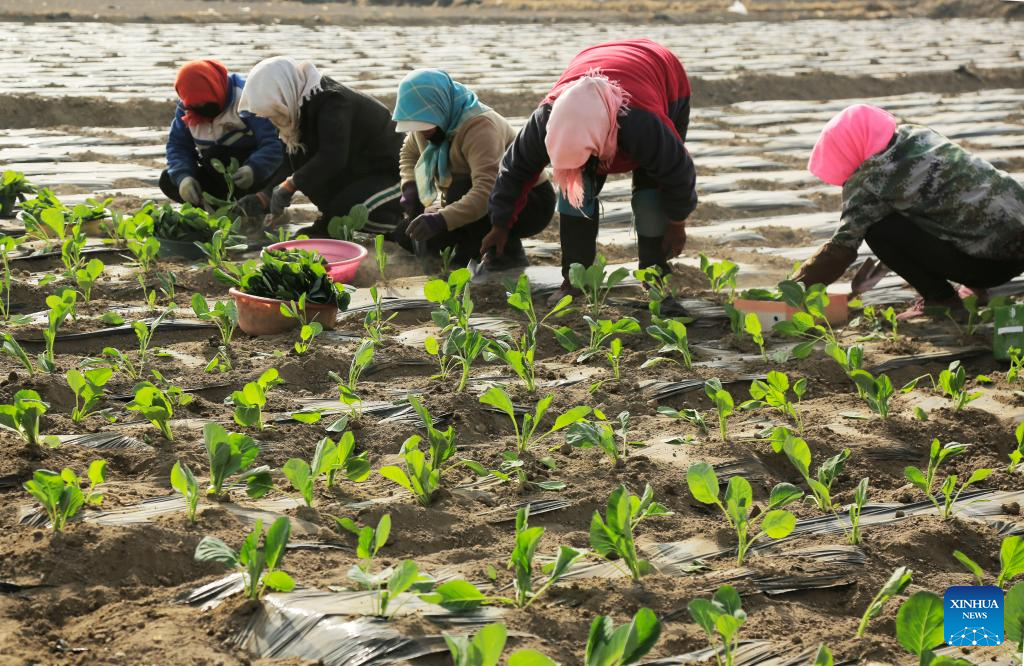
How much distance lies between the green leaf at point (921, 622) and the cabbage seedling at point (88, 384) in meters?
1.77

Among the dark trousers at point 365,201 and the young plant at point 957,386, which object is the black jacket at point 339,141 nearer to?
the dark trousers at point 365,201

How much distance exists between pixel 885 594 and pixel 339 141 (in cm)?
320

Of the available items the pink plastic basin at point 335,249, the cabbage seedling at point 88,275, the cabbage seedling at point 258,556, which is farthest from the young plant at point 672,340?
the cabbage seedling at point 88,275

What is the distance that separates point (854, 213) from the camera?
11.6ft

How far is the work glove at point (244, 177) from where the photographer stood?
4674 mm

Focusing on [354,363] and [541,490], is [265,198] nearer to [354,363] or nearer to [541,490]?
[354,363]

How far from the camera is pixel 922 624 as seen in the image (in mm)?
1653

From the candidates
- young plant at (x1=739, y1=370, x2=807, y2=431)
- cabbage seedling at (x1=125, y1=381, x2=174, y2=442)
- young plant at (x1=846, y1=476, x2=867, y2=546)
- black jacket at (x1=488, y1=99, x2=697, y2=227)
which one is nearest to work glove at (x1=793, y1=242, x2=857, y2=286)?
black jacket at (x1=488, y1=99, x2=697, y2=227)

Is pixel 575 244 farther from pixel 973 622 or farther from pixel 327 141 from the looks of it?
pixel 973 622

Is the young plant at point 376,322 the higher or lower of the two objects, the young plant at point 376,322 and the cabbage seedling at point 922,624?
the lower

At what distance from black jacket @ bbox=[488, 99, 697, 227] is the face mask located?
144 cm

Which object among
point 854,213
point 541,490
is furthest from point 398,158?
point 541,490

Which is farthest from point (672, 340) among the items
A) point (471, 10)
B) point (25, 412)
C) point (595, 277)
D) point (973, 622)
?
point (471, 10)

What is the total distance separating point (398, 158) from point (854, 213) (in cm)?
203
